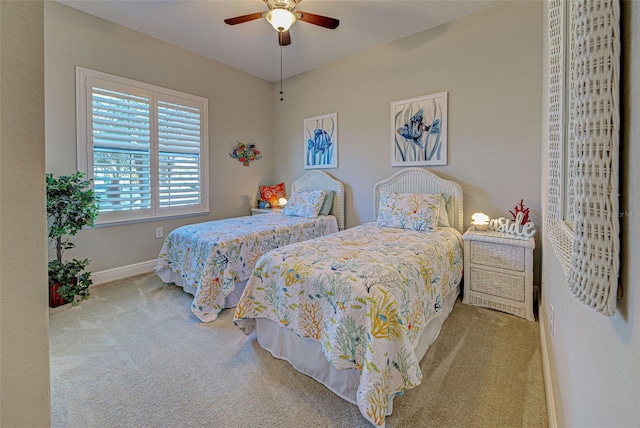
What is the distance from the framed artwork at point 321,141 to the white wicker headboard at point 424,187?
911mm

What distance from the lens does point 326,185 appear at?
427cm

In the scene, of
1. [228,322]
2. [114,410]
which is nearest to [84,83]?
[228,322]

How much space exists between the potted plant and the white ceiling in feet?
6.17

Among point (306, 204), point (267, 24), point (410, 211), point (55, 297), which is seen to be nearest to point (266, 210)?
point (306, 204)

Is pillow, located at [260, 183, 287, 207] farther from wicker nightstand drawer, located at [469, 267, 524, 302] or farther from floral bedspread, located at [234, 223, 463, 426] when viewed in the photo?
wicker nightstand drawer, located at [469, 267, 524, 302]

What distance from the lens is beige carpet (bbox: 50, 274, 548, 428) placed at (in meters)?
1.45

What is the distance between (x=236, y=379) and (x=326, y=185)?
2.97 meters

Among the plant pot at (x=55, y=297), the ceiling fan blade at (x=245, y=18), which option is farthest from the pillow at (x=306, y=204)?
the plant pot at (x=55, y=297)

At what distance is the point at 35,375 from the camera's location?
65cm

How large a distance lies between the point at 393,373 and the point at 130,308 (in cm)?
248

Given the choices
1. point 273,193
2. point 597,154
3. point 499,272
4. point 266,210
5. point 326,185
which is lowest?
point 499,272

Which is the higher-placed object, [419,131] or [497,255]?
[419,131]

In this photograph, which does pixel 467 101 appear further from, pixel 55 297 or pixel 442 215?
pixel 55 297

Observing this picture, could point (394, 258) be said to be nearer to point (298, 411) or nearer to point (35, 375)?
point (298, 411)
